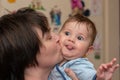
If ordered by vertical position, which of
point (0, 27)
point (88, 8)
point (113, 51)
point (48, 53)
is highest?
point (0, 27)

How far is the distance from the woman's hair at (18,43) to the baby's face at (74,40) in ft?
0.64

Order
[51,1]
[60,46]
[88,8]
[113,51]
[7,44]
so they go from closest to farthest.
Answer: [7,44] → [60,46] → [51,1] → [88,8] → [113,51]

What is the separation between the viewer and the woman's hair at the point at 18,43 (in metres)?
1.04

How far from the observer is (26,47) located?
1.04 meters

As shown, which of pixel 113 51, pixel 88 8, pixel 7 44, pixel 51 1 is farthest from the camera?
pixel 113 51

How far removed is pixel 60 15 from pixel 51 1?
0.16 m

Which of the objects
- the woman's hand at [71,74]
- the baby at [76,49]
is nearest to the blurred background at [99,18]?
the baby at [76,49]

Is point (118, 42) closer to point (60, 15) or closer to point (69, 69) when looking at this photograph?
point (60, 15)

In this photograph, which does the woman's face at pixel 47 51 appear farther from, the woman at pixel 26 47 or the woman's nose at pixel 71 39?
the woman's nose at pixel 71 39

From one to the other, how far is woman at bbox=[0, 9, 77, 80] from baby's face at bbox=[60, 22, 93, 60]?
128mm

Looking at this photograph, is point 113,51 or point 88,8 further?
point 113,51

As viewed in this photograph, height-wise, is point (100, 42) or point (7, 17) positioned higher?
Answer: point (7, 17)

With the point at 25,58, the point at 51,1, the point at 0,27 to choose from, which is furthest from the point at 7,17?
the point at 51,1

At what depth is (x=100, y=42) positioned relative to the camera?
9.39 feet
